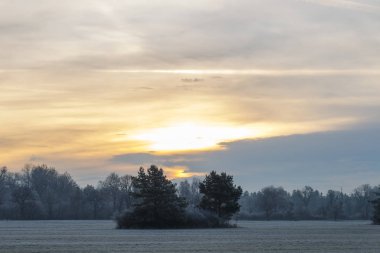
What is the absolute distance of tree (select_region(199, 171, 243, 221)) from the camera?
4166 inches

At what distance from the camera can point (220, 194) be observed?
106m

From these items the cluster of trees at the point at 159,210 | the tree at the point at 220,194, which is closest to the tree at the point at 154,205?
the cluster of trees at the point at 159,210

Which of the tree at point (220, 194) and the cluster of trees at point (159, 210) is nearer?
the cluster of trees at point (159, 210)

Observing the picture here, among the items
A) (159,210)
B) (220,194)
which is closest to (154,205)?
(159,210)

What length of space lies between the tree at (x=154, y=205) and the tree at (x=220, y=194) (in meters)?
9.23

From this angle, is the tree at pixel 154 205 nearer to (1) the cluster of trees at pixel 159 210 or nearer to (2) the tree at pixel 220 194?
(1) the cluster of trees at pixel 159 210

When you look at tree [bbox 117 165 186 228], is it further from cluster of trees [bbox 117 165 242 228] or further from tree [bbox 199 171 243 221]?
tree [bbox 199 171 243 221]

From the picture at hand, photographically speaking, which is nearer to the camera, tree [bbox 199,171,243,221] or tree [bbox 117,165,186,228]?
tree [bbox 117,165,186,228]

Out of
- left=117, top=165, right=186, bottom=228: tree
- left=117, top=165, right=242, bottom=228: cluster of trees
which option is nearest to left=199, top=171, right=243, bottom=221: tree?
left=117, top=165, right=242, bottom=228: cluster of trees

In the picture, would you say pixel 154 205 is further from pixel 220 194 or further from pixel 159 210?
pixel 220 194

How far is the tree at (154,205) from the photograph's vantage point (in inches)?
3728

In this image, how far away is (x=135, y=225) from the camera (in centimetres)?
9450

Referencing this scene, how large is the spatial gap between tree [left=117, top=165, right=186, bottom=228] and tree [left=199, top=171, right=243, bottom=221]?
30.3 feet

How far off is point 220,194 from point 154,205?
540 inches
